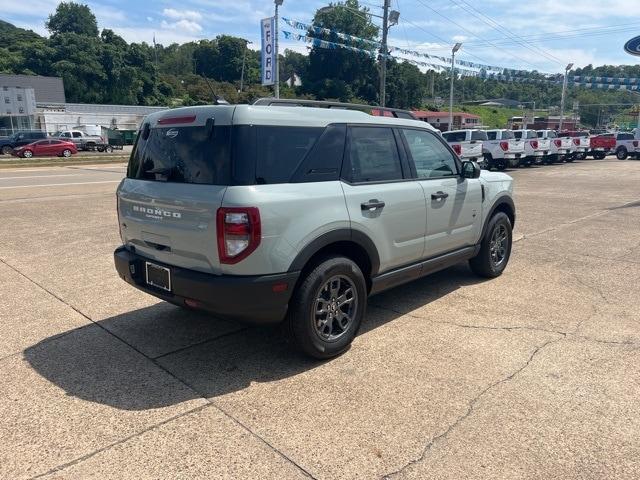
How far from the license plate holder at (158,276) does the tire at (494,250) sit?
3561 millimetres

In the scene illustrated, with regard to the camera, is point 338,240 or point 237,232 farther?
point 338,240

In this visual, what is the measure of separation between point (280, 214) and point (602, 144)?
32914 millimetres

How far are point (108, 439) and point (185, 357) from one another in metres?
1.08

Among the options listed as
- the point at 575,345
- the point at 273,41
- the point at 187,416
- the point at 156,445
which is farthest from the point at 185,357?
the point at 273,41

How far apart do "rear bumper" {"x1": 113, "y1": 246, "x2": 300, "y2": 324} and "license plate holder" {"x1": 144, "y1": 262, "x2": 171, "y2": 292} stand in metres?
0.07

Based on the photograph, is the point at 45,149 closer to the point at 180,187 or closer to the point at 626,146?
the point at 180,187

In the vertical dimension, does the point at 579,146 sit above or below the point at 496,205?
above

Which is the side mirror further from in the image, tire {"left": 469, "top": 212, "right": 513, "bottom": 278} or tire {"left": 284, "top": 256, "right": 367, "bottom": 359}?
tire {"left": 284, "top": 256, "right": 367, "bottom": 359}

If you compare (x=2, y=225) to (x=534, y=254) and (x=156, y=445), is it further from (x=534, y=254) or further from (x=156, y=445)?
(x=534, y=254)

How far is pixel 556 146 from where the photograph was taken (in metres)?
25.9

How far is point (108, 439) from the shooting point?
9.31 ft

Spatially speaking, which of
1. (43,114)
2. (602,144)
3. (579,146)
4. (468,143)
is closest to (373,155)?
(468,143)

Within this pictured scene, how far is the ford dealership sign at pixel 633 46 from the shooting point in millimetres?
44562

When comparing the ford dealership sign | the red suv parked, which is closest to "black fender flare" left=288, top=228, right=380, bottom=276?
the red suv parked
